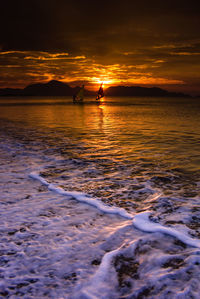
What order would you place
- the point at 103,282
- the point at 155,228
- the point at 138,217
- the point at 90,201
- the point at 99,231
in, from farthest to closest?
the point at 90,201 → the point at 138,217 → the point at 155,228 → the point at 99,231 → the point at 103,282

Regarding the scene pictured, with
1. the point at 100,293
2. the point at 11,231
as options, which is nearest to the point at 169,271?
the point at 100,293

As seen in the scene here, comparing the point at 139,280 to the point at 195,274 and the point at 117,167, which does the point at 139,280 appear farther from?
the point at 117,167

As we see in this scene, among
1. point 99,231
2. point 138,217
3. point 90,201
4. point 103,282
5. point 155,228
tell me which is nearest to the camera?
point 103,282

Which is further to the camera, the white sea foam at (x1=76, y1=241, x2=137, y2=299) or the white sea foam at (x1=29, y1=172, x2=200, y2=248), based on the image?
the white sea foam at (x1=29, y1=172, x2=200, y2=248)

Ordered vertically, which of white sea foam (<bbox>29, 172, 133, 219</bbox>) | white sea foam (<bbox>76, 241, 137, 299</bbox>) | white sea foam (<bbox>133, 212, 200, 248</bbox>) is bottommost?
white sea foam (<bbox>76, 241, 137, 299</bbox>)

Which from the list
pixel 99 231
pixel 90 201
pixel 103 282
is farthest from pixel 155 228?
pixel 90 201

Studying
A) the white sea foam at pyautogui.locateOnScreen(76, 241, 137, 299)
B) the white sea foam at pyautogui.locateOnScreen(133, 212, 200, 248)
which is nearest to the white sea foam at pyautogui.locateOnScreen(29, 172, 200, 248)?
the white sea foam at pyautogui.locateOnScreen(133, 212, 200, 248)

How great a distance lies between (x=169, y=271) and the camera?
11.2 feet

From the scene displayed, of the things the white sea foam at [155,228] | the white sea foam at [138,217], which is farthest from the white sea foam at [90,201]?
the white sea foam at [155,228]

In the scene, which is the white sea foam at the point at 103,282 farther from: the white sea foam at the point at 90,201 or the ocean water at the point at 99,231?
the white sea foam at the point at 90,201

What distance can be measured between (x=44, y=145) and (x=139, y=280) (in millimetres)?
11685

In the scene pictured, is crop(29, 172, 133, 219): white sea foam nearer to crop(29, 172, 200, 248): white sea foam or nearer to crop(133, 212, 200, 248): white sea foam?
crop(29, 172, 200, 248): white sea foam

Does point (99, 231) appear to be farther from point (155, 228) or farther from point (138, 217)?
point (155, 228)

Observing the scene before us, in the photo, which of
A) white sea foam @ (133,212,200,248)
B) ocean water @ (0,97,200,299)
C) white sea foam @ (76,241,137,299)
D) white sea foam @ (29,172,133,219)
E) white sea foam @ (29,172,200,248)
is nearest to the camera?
white sea foam @ (76,241,137,299)
